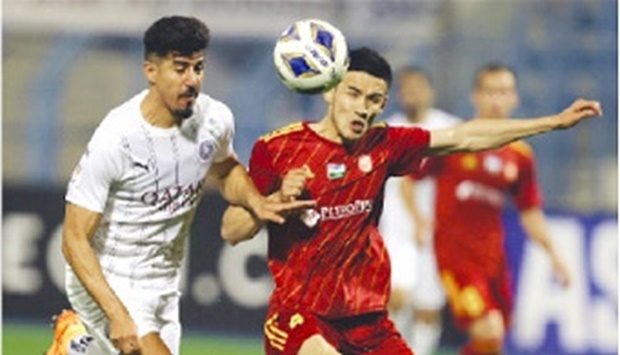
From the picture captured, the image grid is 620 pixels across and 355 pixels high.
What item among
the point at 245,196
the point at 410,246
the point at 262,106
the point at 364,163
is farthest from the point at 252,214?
the point at 262,106

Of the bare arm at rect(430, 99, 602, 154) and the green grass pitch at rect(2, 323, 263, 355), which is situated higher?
the bare arm at rect(430, 99, 602, 154)

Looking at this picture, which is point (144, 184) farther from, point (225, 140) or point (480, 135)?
point (480, 135)

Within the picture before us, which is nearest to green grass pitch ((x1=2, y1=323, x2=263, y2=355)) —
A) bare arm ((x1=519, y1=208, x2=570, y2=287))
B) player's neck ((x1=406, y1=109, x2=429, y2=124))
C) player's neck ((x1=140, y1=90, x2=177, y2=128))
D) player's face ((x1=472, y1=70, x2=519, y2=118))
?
player's neck ((x1=406, y1=109, x2=429, y2=124))

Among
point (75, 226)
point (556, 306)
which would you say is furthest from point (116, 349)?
point (556, 306)

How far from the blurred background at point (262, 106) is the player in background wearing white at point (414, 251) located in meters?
0.32

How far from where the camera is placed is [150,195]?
24.0 feet

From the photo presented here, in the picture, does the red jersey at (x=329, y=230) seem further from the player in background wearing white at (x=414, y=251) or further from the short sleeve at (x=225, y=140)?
the player in background wearing white at (x=414, y=251)

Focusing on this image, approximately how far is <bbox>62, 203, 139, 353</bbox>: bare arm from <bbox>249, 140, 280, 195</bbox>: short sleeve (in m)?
0.75

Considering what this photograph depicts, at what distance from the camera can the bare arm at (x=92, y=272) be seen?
6.89 metres

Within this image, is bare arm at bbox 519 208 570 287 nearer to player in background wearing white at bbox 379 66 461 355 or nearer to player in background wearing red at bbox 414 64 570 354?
player in background wearing red at bbox 414 64 570 354

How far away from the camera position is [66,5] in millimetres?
16500

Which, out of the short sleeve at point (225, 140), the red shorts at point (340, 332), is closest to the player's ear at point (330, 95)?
the short sleeve at point (225, 140)

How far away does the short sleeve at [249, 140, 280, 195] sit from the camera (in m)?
7.46

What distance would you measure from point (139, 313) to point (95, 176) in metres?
0.65
